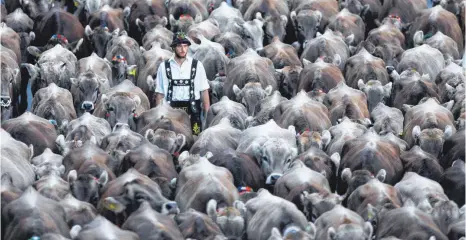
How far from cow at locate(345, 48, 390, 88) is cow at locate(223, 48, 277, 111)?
1191mm

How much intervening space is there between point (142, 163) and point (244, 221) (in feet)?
6.86

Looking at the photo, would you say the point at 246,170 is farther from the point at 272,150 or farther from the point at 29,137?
the point at 29,137

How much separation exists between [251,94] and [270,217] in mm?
5583

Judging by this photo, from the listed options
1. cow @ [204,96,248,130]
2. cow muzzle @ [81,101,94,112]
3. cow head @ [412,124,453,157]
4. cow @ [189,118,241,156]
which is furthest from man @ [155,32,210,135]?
cow head @ [412,124,453,157]

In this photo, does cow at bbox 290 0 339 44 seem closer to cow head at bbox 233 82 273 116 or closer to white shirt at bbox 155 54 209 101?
cow head at bbox 233 82 273 116

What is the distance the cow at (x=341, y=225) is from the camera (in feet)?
59.9

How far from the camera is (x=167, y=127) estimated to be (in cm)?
2270

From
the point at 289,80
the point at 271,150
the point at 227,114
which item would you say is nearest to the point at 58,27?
the point at 289,80

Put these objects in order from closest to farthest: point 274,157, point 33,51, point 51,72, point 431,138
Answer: point 274,157
point 431,138
point 51,72
point 33,51

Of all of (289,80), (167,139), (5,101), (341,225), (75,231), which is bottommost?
(289,80)

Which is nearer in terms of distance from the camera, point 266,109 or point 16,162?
point 16,162

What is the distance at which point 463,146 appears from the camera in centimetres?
2197

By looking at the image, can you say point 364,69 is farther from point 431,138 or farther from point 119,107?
point 119,107

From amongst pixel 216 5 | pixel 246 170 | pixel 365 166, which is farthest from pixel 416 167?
pixel 216 5
